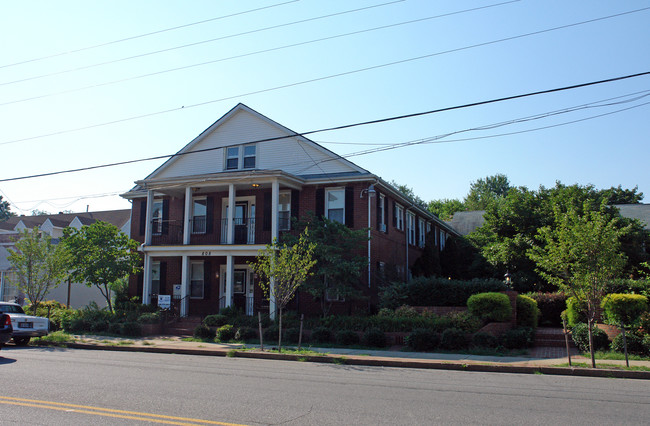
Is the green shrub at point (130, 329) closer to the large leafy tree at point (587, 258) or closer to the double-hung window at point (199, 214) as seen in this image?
the double-hung window at point (199, 214)

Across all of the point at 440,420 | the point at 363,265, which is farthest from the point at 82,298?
the point at 440,420

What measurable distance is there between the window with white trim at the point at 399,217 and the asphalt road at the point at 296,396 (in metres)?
13.3

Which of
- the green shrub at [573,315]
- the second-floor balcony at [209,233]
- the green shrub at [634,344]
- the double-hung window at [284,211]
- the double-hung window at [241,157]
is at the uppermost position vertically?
the double-hung window at [241,157]

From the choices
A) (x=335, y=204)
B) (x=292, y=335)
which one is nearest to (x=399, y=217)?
(x=335, y=204)

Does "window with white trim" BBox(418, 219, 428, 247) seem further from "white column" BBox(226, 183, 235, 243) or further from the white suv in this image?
the white suv

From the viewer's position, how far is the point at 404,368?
13.3 meters

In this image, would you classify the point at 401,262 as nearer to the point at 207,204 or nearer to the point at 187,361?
the point at 207,204

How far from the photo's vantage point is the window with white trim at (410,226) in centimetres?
2748

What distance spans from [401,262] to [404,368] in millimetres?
12945

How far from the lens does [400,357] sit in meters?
14.6

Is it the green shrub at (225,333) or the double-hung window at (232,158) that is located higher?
the double-hung window at (232,158)

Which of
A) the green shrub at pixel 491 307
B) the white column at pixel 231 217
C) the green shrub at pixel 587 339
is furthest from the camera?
the white column at pixel 231 217

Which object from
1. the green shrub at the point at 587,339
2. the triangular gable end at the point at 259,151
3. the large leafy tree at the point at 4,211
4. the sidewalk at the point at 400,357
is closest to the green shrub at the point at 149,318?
the sidewalk at the point at 400,357

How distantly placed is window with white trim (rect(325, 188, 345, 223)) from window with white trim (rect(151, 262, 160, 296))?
9137 mm
